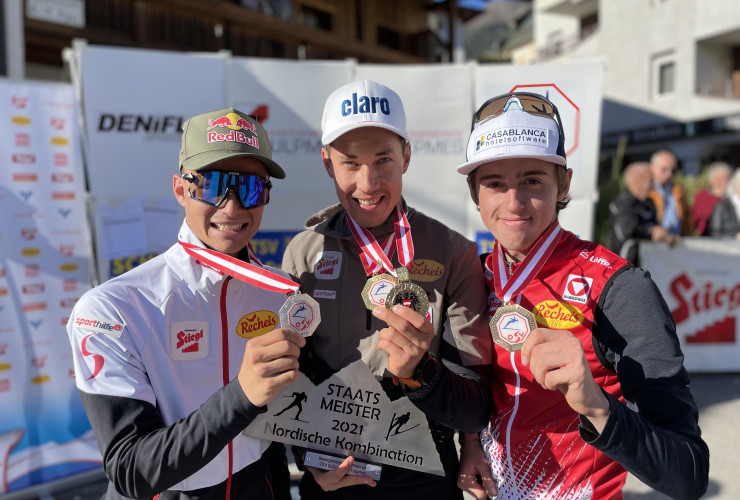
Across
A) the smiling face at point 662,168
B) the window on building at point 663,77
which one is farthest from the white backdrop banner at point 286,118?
the window on building at point 663,77

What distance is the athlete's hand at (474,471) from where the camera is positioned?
180cm

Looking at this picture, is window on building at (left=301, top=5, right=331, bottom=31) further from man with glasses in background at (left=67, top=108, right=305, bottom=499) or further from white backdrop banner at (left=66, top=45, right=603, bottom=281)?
man with glasses in background at (left=67, top=108, right=305, bottom=499)

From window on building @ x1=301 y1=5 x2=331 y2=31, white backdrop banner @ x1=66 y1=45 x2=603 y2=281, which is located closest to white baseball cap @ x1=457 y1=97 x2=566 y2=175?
white backdrop banner @ x1=66 y1=45 x2=603 y2=281

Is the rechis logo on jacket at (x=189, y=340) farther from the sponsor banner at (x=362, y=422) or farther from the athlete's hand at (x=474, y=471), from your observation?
the athlete's hand at (x=474, y=471)

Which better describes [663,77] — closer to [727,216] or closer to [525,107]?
[727,216]

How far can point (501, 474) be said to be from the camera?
5.69ft

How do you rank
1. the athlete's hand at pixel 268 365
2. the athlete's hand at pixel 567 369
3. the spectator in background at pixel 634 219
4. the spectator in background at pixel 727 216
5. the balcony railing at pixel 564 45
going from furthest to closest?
the balcony railing at pixel 564 45 < the spectator in background at pixel 727 216 < the spectator in background at pixel 634 219 < the athlete's hand at pixel 268 365 < the athlete's hand at pixel 567 369

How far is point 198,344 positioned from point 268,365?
396mm

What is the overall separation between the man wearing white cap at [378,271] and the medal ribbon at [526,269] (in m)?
0.16

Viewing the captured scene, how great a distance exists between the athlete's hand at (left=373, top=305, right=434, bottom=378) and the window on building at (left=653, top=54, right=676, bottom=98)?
Answer: 27.9 metres

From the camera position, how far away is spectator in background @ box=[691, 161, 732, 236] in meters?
7.45

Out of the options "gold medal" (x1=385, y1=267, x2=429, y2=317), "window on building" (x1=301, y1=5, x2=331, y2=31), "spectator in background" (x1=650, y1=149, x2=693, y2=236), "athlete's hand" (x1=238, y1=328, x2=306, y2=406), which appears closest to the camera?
"athlete's hand" (x1=238, y1=328, x2=306, y2=406)

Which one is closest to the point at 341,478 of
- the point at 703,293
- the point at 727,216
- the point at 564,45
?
the point at 703,293

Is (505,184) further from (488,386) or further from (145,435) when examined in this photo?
(145,435)
